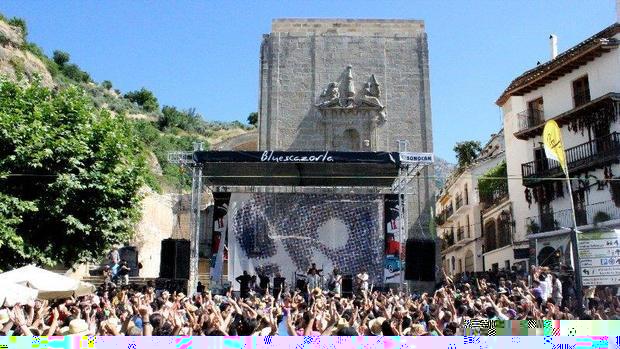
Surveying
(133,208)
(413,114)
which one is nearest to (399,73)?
(413,114)

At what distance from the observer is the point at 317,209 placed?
23.7 metres

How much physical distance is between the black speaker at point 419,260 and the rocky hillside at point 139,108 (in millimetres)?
23782

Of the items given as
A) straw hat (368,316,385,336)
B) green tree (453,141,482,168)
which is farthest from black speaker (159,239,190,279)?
green tree (453,141,482,168)

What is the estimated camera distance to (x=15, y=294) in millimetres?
12719

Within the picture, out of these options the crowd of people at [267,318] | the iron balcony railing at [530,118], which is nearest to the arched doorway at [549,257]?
the iron balcony railing at [530,118]

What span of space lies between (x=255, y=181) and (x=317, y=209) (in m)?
2.65

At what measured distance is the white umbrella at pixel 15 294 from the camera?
41.0 ft

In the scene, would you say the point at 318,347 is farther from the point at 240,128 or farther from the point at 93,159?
the point at 240,128

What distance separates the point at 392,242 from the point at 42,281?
40.8ft

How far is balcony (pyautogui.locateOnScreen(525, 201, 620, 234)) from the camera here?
991 inches

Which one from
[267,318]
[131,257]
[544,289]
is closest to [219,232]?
[131,257]

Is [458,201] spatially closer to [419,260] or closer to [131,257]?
[131,257]

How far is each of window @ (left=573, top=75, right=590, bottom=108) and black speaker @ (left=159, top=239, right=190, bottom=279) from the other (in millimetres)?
18512

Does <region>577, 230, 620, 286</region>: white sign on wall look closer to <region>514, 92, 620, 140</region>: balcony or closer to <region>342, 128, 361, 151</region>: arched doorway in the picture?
<region>514, 92, 620, 140</region>: balcony
